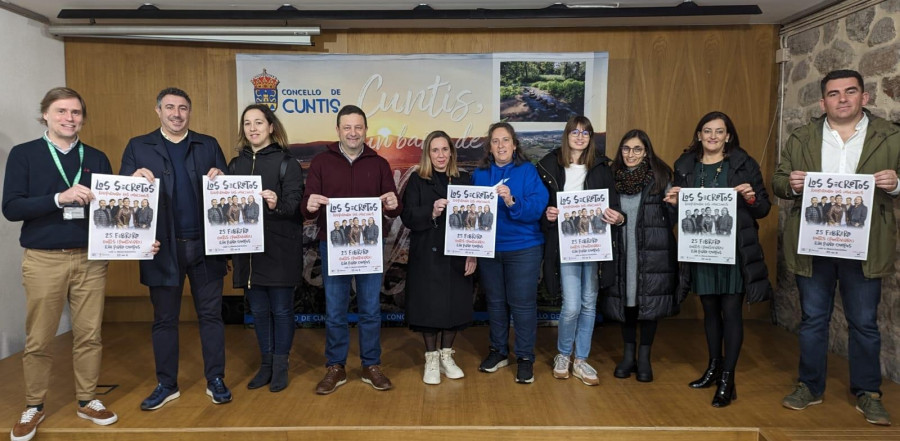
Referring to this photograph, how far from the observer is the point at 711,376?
334 cm

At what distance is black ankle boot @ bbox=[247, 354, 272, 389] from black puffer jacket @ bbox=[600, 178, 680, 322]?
2.11 meters

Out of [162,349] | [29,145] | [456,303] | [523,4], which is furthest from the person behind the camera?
[523,4]

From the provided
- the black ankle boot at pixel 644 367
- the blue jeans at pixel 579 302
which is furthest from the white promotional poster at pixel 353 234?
the black ankle boot at pixel 644 367

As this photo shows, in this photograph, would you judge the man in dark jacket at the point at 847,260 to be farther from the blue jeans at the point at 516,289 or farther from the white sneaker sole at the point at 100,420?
the white sneaker sole at the point at 100,420

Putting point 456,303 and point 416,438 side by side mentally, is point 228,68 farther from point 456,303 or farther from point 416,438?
point 416,438

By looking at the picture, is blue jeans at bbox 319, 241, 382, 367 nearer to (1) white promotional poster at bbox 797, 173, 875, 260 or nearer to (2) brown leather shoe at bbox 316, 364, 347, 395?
(2) brown leather shoe at bbox 316, 364, 347, 395

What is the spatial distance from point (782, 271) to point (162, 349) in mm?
4721

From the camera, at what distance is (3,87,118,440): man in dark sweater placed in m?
2.70

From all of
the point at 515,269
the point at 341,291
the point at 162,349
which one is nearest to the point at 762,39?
the point at 515,269

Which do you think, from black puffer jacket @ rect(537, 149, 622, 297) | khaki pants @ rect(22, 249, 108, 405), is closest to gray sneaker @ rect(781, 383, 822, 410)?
black puffer jacket @ rect(537, 149, 622, 297)

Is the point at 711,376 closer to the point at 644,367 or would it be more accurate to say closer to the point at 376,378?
the point at 644,367

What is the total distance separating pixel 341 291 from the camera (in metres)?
3.22

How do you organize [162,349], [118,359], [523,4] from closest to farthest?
[162,349] → [118,359] → [523,4]

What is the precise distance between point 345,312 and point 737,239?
7.34ft
